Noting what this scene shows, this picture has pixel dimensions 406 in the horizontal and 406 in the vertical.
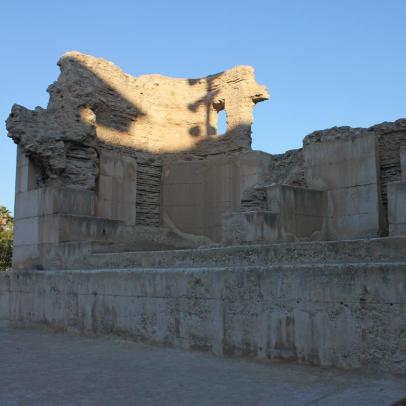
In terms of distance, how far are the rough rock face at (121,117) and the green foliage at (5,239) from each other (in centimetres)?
1544

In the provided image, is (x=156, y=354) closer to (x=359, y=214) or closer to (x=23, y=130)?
(x=359, y=214)

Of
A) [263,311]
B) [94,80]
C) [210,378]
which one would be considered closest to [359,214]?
[263,311]

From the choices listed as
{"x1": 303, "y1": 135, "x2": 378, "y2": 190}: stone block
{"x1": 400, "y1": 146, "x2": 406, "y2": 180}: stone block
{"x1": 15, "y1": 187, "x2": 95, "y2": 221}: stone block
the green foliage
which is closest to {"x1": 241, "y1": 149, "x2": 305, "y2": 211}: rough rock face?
{"x1": 303, "y1": 135, "x2": 378, "y2": 190}: stone block

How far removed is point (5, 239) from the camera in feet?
95.1

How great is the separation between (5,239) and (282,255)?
2577 cm

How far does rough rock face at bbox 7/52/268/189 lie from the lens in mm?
11791

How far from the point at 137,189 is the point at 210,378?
36.6 feet

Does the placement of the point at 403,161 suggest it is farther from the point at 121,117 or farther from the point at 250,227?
the point at 121,117

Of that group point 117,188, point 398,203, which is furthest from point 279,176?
point 398,203

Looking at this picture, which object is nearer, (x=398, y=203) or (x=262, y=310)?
(x=262, y=310)

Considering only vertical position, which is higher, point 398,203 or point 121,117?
point 121,117

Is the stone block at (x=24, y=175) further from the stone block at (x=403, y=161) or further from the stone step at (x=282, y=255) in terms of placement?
the stone block at (x=403, y=161)

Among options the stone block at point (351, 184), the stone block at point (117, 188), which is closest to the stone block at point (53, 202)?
the stone block at point (117, 188)

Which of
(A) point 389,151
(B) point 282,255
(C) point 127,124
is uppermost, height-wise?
(C) point 127,124
